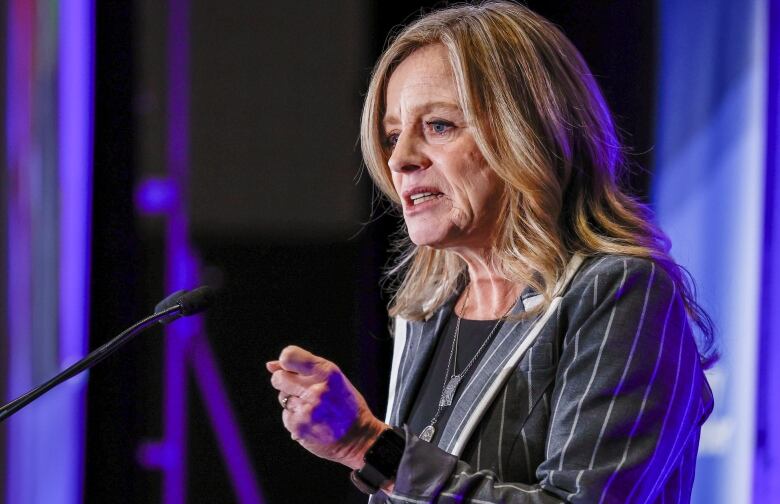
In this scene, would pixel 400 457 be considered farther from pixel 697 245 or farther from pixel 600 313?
pixel 697 245

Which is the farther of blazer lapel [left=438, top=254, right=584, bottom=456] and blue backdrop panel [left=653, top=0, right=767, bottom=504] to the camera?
blue backdrop panel [left=653, top=0, right=767, bottom=504]

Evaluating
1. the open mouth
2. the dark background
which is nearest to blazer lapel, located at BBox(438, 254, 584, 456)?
the open mouth

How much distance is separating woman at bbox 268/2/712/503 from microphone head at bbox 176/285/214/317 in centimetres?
18

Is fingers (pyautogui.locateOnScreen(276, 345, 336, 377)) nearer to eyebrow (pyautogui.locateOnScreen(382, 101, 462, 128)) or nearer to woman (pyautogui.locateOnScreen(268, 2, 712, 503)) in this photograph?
woman (pyautogui.locateOnScreen(268, 2, 712, 503))

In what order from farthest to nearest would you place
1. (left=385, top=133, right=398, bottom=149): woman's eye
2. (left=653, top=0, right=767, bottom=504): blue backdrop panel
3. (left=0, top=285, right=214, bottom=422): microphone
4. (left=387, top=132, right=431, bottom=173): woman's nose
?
(left=653, top=0, right=767, bottom=504): blue backdrop panel → (left=385, top=133, right=398, bottom=149): woman's eye → (left=387, top=132, right=431, bottom=173): woman's nose → (left=0, top=285, right=214, bottom=422): microphone

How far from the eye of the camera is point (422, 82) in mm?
1390

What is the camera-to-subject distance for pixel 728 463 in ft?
6.68

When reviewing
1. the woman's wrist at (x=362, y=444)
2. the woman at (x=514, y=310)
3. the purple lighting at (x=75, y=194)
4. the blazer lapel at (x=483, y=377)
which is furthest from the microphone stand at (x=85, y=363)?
the purple lighting at (x=75, y=194)

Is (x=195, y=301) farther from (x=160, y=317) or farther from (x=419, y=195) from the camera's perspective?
(x=419, y=195)

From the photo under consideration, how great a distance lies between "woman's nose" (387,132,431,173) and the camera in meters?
1.38

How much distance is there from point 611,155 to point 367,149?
1.47 feet

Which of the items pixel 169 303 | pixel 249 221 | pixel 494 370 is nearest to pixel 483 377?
pixel 494 370

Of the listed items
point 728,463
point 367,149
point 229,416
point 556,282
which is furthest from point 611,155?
point 229,416

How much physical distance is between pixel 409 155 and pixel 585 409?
20.4 inches
